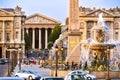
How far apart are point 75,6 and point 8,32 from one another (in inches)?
3144

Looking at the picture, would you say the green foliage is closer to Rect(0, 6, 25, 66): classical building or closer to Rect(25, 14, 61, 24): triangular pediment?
Rect(25, 14, 61, 24): triangular pediment

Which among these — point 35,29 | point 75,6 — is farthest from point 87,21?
point 75,6

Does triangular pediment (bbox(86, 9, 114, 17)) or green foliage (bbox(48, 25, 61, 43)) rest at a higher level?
triangular pediment (bbox(86, 9, 114, 17))

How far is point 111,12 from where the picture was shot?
14325 centimetres

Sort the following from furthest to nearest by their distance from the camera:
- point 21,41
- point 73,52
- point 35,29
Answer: point 35,29 < point 21,41 < point 73,52

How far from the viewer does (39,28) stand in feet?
609

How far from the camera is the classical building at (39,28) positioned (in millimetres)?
185000

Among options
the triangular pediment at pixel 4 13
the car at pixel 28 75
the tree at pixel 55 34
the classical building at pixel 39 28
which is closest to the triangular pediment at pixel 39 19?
the classical building at pixel 39 28

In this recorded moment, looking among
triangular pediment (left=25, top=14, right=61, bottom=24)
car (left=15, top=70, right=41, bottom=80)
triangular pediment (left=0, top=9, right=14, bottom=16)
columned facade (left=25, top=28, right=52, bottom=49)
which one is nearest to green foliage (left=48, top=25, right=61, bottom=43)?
triangular pediment (left=25, top=14, right=61, bottom=24)

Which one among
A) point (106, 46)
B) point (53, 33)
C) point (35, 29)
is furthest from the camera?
point (35, 29)

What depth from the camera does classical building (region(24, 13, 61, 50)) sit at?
18500cm

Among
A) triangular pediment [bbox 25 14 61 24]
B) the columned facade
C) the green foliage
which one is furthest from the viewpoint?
the columned facade

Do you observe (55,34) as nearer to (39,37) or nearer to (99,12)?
(39,37)

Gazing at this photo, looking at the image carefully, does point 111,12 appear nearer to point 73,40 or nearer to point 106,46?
point 73,40
